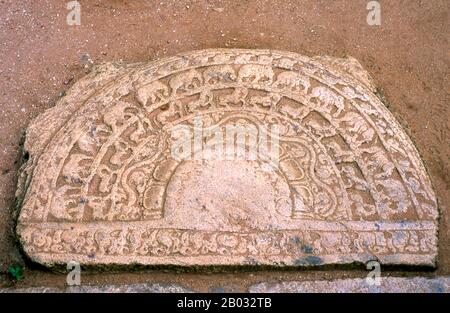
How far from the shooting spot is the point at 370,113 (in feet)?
11.2

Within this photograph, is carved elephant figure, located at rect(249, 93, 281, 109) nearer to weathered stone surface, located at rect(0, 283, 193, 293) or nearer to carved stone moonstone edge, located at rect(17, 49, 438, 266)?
carved stone moonstone edge, located at rect(17, 49, 438, 266)

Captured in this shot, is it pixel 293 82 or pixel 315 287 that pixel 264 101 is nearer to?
pixel 293 82

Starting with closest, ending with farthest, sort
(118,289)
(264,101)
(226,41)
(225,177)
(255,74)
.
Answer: (118,289)
(225,177)
(264,101)
(255,74)
(226,41)

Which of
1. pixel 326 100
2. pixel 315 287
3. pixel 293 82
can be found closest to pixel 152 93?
pixel 293 82

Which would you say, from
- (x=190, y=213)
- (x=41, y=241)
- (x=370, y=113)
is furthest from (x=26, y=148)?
(x=370, y=113)

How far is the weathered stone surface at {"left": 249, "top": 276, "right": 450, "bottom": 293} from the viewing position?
2846 mm

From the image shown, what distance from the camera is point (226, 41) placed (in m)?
4.23

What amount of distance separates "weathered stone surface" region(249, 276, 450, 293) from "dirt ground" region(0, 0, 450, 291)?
0.94 m

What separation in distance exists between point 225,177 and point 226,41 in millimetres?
1606

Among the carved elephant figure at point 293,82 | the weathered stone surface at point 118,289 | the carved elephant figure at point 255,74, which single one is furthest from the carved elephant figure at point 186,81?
the weathered stone surface at point 118,289

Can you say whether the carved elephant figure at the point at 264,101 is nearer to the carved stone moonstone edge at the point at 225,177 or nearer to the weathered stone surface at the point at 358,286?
the carved stone moonstone edge at the point at 225,177

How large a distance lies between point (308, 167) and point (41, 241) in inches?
70.2

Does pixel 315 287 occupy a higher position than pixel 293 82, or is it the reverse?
pixel 293 82
